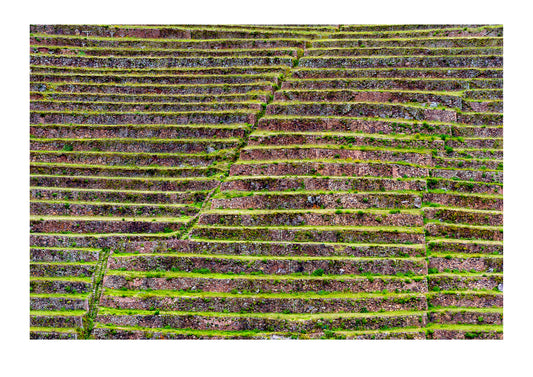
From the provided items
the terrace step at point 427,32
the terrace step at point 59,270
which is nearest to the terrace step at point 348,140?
the terrace step at point 427,32

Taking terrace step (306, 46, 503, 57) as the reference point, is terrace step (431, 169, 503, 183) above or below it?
below

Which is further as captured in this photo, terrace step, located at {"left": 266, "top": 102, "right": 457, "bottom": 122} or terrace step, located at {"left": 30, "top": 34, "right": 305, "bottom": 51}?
terrace step, located at {"left": 30, "top": 34, "right": 305, "bottom": 51}

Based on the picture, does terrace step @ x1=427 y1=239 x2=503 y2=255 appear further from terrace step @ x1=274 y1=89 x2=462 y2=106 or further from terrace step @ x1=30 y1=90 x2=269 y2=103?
terrace step @ x1=30 y1=90 x2=269 y2=103

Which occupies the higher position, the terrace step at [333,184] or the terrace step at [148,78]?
the terrace step at [148,78]

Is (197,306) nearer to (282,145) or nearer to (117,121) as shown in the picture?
(282,145)

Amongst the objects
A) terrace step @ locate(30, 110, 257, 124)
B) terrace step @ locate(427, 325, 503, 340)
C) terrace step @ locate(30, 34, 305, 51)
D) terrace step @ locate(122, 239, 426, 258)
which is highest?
terrace step @ locate(30, 34, 305, 51)

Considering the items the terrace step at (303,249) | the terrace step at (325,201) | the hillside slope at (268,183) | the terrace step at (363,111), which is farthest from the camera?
the terrace step at (363,111)

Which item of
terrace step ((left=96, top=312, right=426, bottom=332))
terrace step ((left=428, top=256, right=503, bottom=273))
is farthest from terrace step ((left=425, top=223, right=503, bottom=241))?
terrace step ((left=96, top=312, right=426, bottom=332))

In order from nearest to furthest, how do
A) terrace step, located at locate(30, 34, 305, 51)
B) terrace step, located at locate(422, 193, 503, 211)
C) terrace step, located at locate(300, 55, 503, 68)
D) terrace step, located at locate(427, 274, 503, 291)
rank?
Answer: terrace step, located at locate(427, 274, 503, 291), terrace step, located at locate(422, 193, 503, 211), terrace step, located at locate(300, 55, 503, 68), terrace step, located at locate(30, 34, 305, 51)

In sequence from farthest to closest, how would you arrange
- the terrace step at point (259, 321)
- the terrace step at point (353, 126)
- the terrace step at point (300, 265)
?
1. the terrace step at point (353, 126)
2. the terrace step at point (300, 265)
3. the terrace step at point (259, 321)

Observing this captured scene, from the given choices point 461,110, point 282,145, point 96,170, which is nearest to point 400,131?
point 461,110

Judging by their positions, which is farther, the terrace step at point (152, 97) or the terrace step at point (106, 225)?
the terrace step at point (152, 97)

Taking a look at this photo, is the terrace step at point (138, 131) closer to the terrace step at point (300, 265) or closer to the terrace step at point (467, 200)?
the terrace step at point (300, 265)
